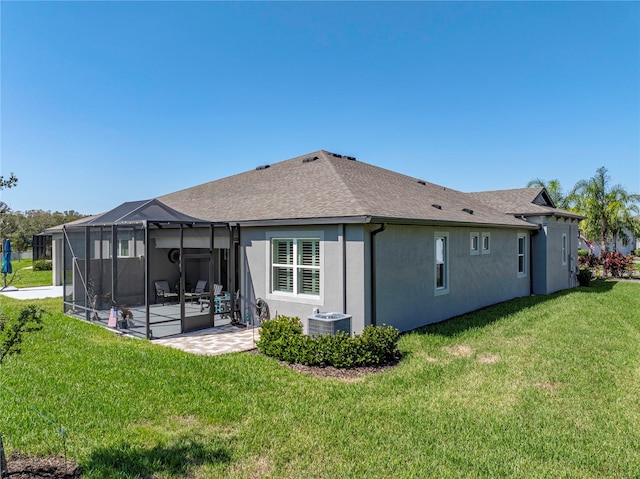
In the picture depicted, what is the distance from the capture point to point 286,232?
1066 centimetres

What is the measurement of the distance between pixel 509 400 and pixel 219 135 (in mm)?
16935

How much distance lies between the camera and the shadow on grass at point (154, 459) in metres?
4.06

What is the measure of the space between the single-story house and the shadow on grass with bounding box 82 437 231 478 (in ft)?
17.3

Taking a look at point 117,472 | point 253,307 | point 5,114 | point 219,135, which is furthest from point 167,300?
point 117,472

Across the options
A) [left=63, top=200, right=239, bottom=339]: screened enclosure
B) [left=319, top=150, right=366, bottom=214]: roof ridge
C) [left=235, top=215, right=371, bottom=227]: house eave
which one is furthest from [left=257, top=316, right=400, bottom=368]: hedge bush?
[left=63, top=200, right=239, bottom=339]: screened enclosure

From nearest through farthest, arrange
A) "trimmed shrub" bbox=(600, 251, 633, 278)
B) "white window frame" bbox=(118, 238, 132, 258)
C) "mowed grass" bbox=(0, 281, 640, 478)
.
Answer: "mowed grass" bbox=(0, 281, 640, 478), "white window frame" bbox=(118, 238, 132, 258), "trimmed shrub" bbox=(600, 251, 633, 278)

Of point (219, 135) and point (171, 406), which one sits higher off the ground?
point (219, 135)

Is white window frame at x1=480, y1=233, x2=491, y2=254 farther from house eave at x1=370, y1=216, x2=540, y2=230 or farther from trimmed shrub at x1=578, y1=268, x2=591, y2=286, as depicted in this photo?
trimmed shrub at x1=578, y1=268, x2=591, y2=286

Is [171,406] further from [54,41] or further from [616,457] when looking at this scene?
[54,41]

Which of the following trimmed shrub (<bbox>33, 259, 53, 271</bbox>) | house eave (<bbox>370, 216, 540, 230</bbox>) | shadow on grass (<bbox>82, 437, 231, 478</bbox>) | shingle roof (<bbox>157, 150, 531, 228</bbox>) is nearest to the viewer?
shadow on grass (<bbox>82, 437, 231, 478</bbox>)

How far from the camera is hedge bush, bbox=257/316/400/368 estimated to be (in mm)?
7719

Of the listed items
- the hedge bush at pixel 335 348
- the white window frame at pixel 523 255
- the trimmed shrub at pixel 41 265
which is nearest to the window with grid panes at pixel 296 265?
the hedge bush at pixel 335 348

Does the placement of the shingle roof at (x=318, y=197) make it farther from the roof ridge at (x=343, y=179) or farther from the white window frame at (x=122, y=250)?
the white window frame at (x=122, y=250)

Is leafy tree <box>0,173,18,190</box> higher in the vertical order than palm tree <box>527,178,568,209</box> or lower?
lower
